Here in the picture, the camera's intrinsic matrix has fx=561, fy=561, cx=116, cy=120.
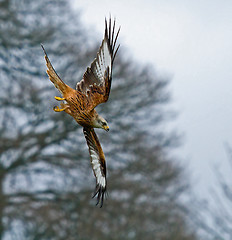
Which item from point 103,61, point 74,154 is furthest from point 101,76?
point 74,154

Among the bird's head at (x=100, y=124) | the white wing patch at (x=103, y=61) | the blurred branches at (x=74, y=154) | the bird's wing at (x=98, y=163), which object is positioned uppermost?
the blurred branches at (x=74, y=154)

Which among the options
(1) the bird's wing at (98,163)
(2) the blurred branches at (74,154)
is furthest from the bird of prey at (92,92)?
(2) the blurred branches at (74,154)

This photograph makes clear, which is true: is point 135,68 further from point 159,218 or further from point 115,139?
point 159,218

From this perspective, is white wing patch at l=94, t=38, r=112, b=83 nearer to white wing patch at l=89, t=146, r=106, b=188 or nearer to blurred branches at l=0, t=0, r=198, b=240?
white wing patch at l=89, t=146, r=106, b=188

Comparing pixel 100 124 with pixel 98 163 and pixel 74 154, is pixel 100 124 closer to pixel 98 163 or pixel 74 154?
pixel 98 163

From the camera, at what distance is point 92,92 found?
6.64ft

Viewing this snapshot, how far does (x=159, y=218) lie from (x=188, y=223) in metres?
A: 2.09

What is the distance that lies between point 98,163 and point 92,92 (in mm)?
470

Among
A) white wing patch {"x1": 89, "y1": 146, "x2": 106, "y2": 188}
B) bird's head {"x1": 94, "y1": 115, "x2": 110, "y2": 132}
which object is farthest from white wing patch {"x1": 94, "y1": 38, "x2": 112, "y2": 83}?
white wing patch {"x1": 89, "y1": 146, "x2": 106, "y2": 188}

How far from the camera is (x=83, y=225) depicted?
21.2 m

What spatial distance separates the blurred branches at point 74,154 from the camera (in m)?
17.5

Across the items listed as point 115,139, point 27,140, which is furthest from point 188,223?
point 27,140

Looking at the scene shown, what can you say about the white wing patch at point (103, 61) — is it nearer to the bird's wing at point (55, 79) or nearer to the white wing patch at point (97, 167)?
the bird's wing at point (55, 79)

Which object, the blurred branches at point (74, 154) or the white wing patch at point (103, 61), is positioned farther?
the blurred branches at point (74, 154)
